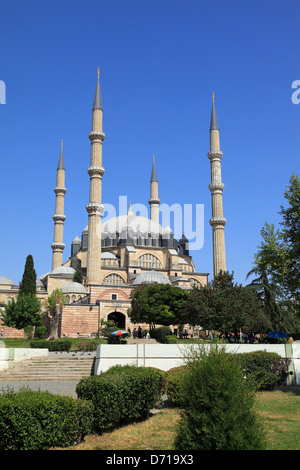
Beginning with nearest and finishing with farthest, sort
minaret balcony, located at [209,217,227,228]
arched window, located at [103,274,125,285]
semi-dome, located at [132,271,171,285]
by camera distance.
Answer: semi-dome, located at [132,271,171,285]
minaret balcony, located at [209,217,227,228]
arched window, located at [103,274,125,285]

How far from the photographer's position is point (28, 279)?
115ft

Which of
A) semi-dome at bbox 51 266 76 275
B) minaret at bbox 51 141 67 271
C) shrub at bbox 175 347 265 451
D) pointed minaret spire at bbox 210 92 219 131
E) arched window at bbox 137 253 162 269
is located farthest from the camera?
arched window at bbox 137 253 162 269

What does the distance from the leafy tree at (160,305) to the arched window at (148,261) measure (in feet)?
58.1

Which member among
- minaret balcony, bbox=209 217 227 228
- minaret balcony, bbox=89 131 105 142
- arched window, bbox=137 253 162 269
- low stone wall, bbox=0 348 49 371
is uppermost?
minaret balcony, bbox=89 131 105 142

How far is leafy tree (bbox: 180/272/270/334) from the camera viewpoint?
20.8m

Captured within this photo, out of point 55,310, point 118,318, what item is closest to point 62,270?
point 118,318

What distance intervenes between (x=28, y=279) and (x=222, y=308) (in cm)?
1944

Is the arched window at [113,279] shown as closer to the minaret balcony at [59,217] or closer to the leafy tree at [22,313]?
the minaret balcony at [59,217]

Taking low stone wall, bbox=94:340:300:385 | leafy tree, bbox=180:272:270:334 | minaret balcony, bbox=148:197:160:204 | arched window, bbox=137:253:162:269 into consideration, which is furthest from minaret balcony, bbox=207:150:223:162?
low stone wall, bbox=94:340:300:385

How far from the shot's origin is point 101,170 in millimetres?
37219

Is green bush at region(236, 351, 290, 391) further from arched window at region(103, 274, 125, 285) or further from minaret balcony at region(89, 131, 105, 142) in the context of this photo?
arched window at region(103, 274, 125, 285)

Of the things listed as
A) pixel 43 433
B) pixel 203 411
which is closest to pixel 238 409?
pixel 203 411

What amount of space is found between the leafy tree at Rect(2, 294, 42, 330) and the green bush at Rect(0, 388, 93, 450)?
77.2 feet

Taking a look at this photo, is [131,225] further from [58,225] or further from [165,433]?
[165,433]
